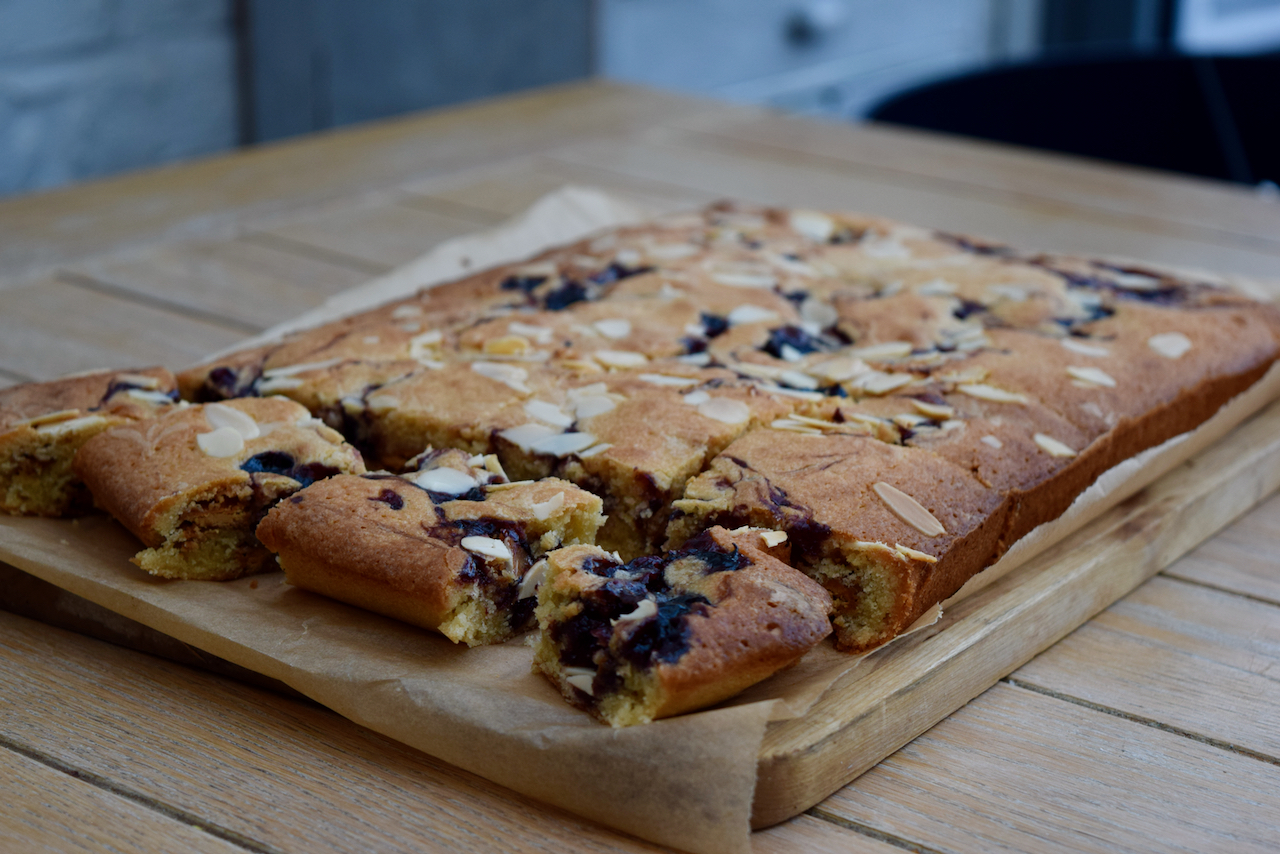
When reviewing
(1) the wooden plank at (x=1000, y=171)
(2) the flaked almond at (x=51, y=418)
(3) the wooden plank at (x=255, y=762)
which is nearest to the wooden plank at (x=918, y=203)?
(1) the wooden plank at (x=1000, y=171)

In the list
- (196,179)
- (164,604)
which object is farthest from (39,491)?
(196,179)

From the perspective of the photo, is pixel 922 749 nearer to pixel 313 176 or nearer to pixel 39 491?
pixel 39 491

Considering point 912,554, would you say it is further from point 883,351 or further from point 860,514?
point 883,351

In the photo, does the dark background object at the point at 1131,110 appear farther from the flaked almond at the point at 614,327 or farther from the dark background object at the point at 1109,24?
the dark background object at the point at 1109,24

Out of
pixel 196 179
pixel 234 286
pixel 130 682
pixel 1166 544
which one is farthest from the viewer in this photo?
pixel 196 179

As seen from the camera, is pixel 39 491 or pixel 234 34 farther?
pixel 234 34

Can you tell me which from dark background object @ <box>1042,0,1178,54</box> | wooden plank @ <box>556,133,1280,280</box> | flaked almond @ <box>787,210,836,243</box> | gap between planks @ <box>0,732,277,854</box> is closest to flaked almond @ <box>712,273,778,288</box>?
flaked almond @ <box>787,210,836,243</box>
